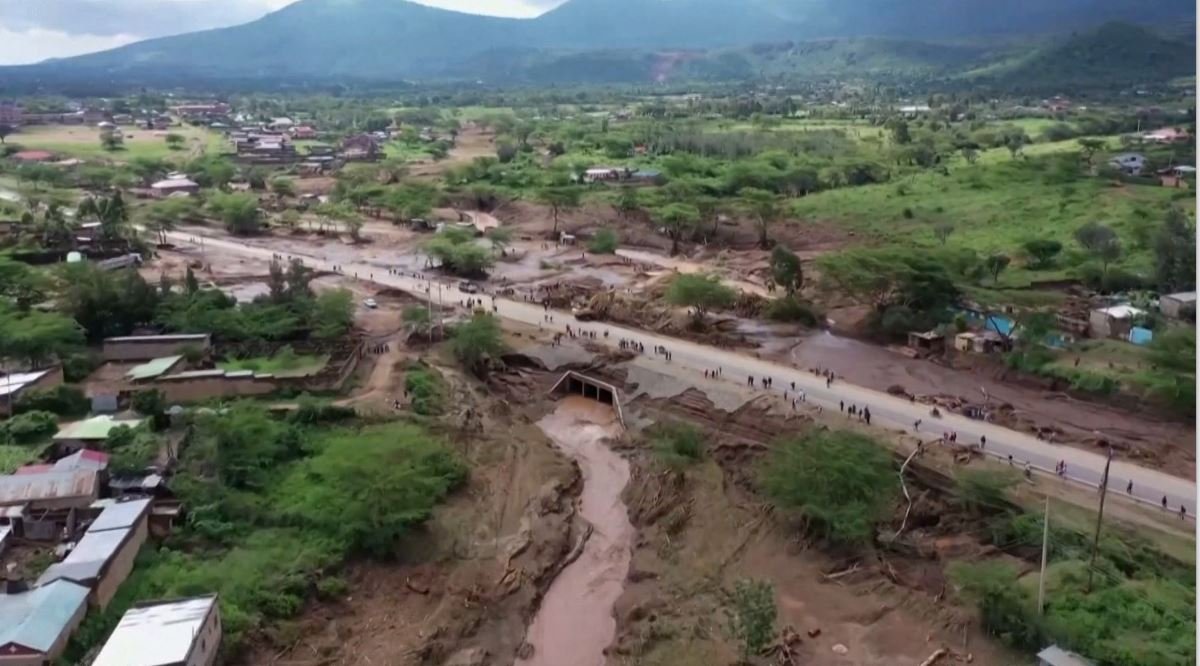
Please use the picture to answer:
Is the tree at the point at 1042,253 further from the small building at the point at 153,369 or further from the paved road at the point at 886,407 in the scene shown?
the small building at the point at 153,369

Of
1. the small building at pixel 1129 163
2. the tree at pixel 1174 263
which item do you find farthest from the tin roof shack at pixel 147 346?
the small building at pixel 1129 163

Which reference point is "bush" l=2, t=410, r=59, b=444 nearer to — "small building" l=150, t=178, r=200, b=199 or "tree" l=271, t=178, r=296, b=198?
"small building" l=150, t=178, r=200, b=199

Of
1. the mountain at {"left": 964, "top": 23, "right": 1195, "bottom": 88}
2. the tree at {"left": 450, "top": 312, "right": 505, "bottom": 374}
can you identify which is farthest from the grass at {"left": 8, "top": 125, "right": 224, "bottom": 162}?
the mountain at {"left": 964, "top": 23, "right": 1195, "bottom": 88}

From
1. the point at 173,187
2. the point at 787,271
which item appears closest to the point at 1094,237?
the point at 787,271

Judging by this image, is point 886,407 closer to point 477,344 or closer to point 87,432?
point 477,344

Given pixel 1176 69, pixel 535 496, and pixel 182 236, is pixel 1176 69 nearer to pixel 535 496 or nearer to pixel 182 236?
pixel 182 236

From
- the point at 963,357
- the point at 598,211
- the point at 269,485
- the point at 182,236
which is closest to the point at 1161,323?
the point at 963,357

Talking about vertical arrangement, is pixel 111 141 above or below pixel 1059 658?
above
